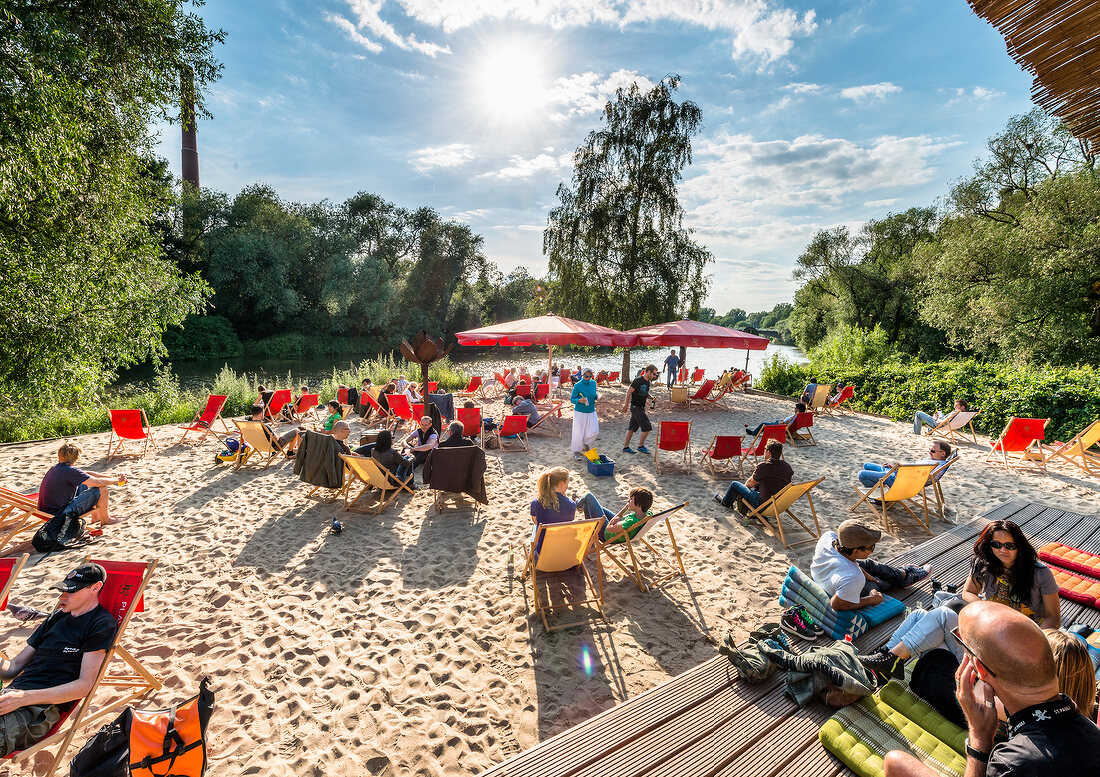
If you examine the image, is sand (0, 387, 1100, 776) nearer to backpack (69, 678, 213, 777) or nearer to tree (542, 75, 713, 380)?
backpack (69, 678, 213, 777)

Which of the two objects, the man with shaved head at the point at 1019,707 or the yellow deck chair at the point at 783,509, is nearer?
the man with shaved head at the point at 1019,707

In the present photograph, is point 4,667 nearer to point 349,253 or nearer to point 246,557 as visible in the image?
point 246,557

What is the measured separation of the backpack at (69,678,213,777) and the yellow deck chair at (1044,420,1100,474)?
11.8 metres

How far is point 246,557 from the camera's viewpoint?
454cm

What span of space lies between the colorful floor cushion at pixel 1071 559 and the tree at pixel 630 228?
14.4 meters

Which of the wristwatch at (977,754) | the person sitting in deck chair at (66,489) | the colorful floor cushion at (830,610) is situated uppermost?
the wristwatch at (977,754)

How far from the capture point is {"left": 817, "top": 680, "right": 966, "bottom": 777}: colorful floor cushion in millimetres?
1947

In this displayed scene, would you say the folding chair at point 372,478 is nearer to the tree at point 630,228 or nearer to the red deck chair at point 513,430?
the red deck chair at point 513,430

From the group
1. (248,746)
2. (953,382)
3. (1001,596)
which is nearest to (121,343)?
(248,746)

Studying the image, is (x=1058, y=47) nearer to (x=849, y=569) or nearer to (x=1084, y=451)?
(x=849, y=569)

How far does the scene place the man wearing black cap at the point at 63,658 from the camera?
222 cm

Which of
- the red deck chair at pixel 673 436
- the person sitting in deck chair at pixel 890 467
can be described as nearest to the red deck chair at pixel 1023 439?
the person sitting in deck chair at pixel 890 467

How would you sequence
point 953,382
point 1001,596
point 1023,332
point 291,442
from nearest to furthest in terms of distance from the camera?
point 1001,596
point 291,442
point 953,382
point 1023,332

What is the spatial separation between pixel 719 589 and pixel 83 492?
6896 mm
